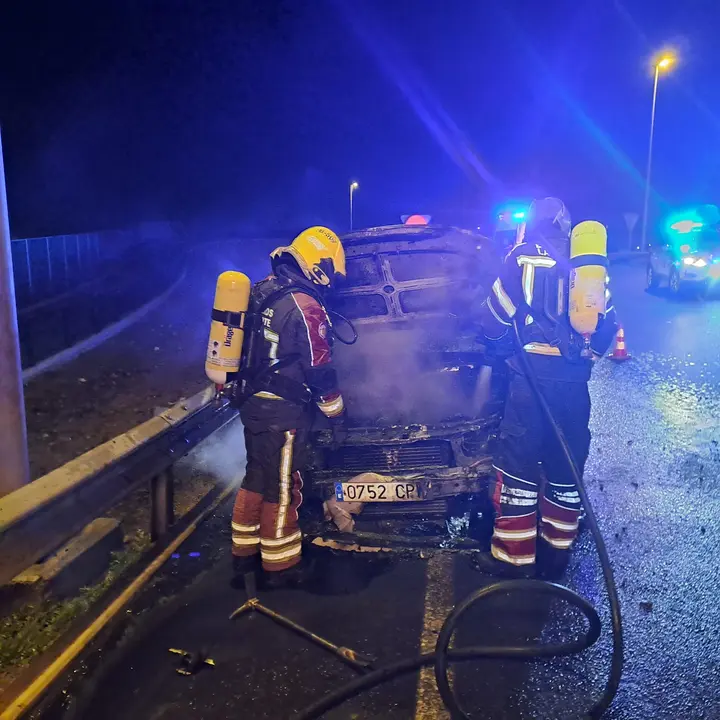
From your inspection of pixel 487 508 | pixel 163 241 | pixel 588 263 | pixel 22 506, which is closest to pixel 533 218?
pixel 588 263

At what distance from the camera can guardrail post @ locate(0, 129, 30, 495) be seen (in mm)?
3787

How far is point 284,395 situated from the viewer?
4.11 metres

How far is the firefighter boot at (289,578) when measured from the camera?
13.0 ft

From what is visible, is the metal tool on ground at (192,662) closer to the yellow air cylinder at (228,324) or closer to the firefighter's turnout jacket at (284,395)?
the firefighter's turnout jacket at (284,395)

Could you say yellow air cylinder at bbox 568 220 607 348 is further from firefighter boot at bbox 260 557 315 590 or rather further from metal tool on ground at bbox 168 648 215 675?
metal tool on ground at bbox 168 648 215 675

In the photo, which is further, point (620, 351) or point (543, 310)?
point (620, 351)

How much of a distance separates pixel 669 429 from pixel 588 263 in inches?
135

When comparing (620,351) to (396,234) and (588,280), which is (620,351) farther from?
(588,280)

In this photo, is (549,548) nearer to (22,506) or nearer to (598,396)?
(22,506)

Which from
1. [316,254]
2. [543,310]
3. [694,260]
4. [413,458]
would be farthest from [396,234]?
[694,260]

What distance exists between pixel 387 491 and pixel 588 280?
1.73 metres

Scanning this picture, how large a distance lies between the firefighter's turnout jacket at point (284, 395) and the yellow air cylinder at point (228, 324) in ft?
0.39

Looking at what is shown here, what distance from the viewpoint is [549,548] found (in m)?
4.38

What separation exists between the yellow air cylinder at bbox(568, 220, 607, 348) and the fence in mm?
12777
